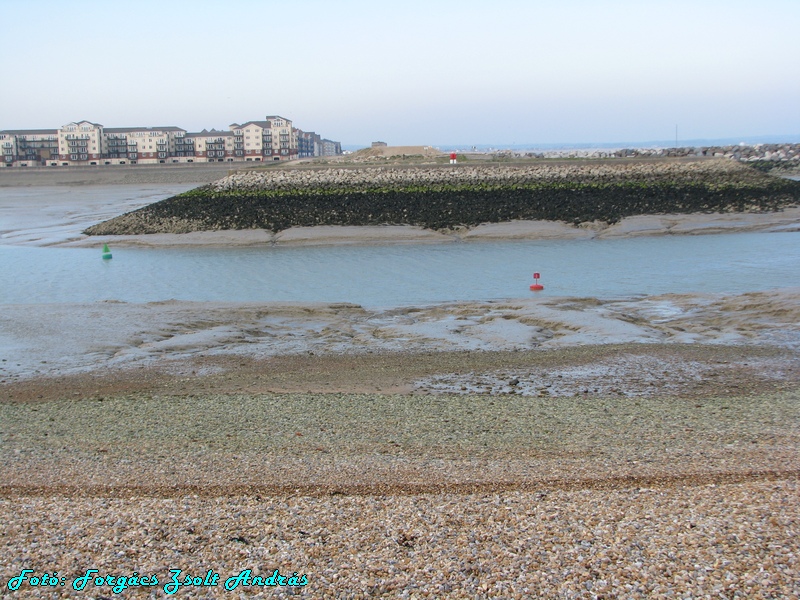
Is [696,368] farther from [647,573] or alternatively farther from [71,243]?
[71,243]

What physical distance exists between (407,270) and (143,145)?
229 feet

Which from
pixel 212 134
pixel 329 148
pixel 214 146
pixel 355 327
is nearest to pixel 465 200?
pixel 355 327

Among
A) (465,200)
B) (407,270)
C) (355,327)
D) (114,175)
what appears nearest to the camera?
(355,327)

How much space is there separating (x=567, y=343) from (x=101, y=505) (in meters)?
7.45

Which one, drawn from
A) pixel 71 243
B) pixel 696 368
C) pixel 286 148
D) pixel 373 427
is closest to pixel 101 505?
pixel 373 427

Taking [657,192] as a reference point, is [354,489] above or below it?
below

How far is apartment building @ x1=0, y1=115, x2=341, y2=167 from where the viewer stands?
8069cm

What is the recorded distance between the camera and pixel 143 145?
82312 millimetres

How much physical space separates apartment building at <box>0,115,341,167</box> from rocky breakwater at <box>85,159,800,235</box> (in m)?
51.0

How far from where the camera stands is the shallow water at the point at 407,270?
16188 mm

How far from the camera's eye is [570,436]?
6547 mm

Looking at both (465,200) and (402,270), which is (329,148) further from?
(402,270)

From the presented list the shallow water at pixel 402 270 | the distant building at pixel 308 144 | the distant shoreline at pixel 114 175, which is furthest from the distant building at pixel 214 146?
the shallow water at pixel 402 270

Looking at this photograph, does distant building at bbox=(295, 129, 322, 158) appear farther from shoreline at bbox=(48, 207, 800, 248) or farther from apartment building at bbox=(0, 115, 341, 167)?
shoreline at bbox=(48, 207, 800, 248)
